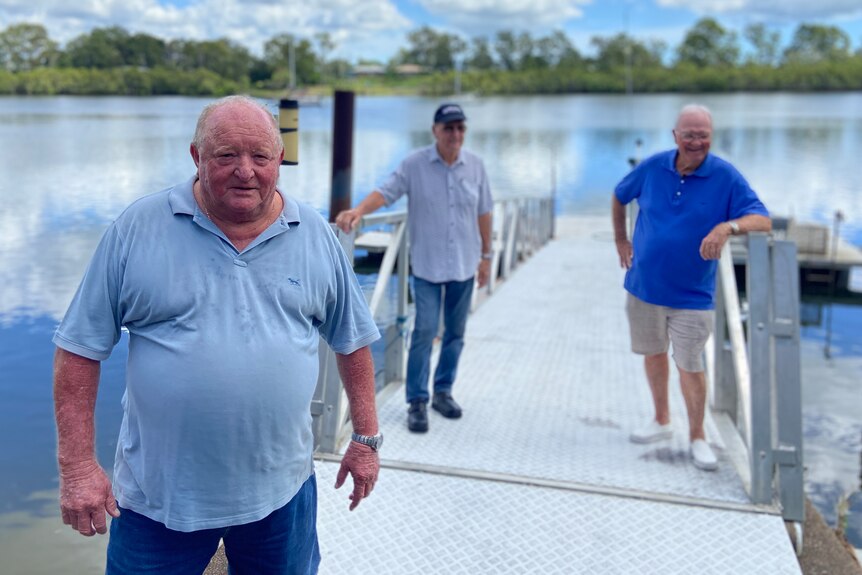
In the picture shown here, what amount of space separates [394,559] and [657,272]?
1.58 metres

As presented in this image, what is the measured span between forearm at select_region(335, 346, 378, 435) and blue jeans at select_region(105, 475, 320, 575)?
18cm

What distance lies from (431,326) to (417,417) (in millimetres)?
429

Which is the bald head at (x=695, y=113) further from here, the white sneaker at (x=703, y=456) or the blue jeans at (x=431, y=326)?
the white sneaker at (x=703, y=456)

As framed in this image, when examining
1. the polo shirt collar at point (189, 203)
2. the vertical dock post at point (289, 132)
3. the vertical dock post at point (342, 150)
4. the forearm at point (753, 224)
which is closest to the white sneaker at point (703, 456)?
the forearm at point (753, 224)

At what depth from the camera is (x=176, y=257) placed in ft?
5.20

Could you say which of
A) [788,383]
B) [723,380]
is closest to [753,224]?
[788,383]

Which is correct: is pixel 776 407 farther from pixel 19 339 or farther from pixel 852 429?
pixel 19 339

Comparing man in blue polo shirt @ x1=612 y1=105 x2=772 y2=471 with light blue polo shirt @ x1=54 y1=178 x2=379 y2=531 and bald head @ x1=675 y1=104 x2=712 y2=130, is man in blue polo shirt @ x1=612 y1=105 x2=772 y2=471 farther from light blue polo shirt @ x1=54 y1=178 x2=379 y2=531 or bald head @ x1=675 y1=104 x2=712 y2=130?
light blue polo shirt @ x1=54 y1=178 x2=379 y2=531

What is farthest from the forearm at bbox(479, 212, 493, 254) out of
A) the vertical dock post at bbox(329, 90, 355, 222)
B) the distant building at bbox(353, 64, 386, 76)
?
the distant building at bbox(353, 64, 386, 76)

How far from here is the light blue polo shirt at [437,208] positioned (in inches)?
145

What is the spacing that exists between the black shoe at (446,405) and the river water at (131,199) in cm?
150

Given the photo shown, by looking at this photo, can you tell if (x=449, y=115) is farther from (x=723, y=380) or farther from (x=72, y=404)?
(x=72, y=404)

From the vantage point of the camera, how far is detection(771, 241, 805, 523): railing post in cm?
300

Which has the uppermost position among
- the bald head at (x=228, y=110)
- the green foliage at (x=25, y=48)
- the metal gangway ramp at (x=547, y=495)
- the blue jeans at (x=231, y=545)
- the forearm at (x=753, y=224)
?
A: the green foliage at (x=25, y=48)
